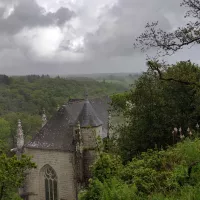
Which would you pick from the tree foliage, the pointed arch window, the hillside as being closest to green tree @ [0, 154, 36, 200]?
the tree foliage

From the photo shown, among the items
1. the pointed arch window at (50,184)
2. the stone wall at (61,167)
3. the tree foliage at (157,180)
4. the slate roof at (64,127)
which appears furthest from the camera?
the pointed arch window at (50,184)

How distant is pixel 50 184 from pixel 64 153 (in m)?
3.26

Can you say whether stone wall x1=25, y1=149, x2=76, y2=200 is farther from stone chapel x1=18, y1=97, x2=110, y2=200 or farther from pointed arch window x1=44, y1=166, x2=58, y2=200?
pointed arch window x1=44, y1=166, x2=58, y2=200

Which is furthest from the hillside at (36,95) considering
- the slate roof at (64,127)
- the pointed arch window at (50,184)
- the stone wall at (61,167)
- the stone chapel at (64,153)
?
the stone wall at (61,167)

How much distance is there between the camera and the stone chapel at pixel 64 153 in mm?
23109

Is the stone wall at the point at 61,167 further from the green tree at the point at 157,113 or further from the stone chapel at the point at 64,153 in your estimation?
the green tree at the point at 157,113

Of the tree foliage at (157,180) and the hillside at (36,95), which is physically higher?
the hillside at (36,95)

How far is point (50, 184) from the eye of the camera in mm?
24922

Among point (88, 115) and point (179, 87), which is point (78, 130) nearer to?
point (88, 115)

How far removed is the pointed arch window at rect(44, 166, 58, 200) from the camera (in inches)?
974

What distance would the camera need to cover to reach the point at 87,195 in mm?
10500

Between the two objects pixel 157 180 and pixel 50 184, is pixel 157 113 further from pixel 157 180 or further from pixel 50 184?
pixel 50 184

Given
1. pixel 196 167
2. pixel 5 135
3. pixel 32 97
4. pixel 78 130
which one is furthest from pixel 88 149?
pixel 32 97

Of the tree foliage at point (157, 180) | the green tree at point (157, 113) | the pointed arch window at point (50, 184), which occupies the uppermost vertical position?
the green tree at point (157, 113)
